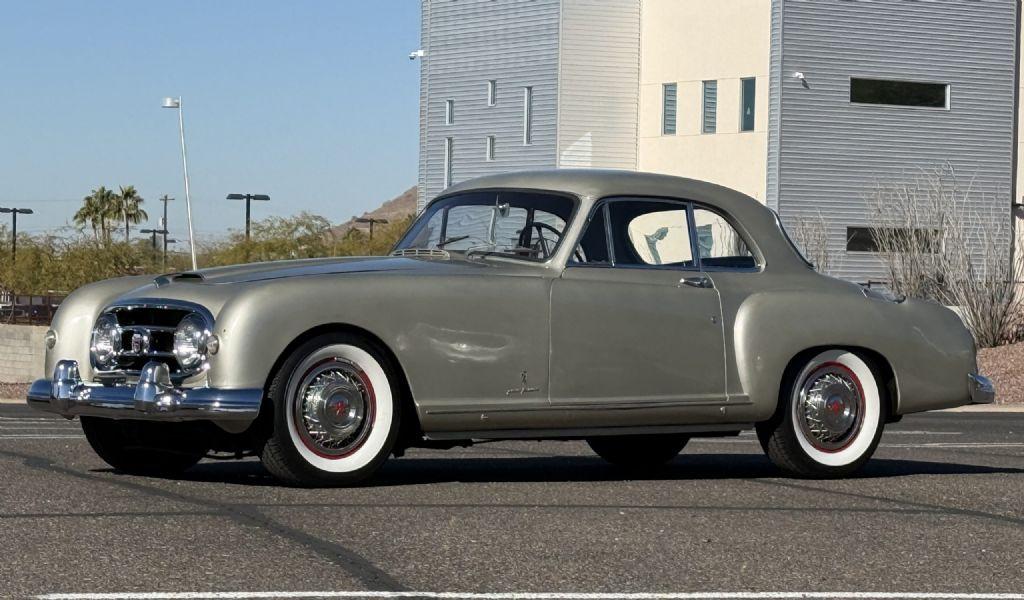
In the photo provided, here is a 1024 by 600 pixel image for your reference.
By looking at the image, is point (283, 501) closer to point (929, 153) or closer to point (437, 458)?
point (437, 458)

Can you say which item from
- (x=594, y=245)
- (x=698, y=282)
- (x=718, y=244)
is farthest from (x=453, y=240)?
(x=718, y=244)

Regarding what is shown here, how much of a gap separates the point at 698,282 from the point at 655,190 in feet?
2.07

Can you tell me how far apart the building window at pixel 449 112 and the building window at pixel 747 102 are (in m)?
9.08

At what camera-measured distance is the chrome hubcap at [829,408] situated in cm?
984

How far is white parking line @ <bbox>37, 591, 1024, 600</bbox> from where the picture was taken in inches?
215

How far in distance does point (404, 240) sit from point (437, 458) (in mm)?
1793

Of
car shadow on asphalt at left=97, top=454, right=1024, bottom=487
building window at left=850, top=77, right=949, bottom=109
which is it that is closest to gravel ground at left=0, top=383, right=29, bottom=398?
car shadow on asphalt at left=97, top=454, right=1024, bottom=487

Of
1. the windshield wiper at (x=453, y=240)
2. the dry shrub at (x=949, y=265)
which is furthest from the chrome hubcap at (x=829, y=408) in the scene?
the dry shrub at (x=949, y=265)

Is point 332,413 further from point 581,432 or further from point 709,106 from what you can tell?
point 709,106

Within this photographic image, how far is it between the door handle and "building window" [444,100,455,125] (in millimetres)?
41538

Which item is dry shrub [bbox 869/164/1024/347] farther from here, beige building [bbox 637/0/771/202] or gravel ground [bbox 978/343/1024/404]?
beige building [bbox 637/0/771/202]

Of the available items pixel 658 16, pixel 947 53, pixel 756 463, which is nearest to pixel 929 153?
pixel 947 53

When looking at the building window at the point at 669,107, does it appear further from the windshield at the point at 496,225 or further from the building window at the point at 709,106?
the windshield at the point at 496,225

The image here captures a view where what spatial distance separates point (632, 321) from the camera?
9.36 meters
